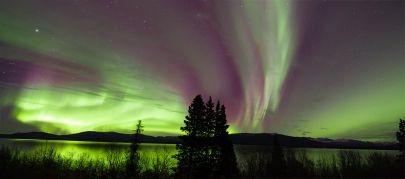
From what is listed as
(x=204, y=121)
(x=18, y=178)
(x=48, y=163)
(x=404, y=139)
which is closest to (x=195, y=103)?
(x=204, y=121)

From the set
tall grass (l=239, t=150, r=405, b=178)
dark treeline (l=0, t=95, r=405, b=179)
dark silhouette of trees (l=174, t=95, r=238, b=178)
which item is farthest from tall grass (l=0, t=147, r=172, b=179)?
dark silhouette of trees (l=174, t=95, r=238, b=178)

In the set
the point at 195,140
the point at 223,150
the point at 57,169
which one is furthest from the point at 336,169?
the point at 57,169

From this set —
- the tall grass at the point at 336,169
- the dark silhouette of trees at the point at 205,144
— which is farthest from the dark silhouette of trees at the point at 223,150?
the tall grass at the point at 336,169

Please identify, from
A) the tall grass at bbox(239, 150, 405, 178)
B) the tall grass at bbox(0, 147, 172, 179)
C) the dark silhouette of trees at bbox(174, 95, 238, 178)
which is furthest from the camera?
the dark silhouette of trees at bbox(174, 95, 238, 178)

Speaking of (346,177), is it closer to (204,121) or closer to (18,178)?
(204,121)

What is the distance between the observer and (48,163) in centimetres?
1427

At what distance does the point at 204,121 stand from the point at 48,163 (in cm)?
2466

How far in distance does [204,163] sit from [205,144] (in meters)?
2.75

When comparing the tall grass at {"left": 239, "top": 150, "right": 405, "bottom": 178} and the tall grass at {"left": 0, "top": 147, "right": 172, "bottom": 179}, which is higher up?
the tall grass at {"left": 0, "top": 147, "right": 172, "bottom": 179}

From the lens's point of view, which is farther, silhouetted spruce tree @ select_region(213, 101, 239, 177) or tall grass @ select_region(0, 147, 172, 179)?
silhouetted spruce tree @ select_region(213, 101, 239, 177)

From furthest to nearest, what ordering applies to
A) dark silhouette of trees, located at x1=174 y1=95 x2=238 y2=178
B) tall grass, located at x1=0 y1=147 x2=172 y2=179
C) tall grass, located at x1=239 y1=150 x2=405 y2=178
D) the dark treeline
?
1. dark silhouette of trees, located at x1=174 y1=95 x2=238 y2=178
2. tall grass, located at x1=239 y1=150 x2=405 y2=178
3. the dark treeline
4. tall grass, located at x1=0 y1=147 x2=172 y2=179

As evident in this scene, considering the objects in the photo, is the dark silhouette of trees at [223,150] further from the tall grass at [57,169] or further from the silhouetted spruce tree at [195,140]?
the tall grass at [57,169]

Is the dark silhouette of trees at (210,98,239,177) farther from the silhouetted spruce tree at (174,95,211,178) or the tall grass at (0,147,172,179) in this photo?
the tall grass at (0,147,172,179)

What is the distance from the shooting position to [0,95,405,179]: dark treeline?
12.7 metres
